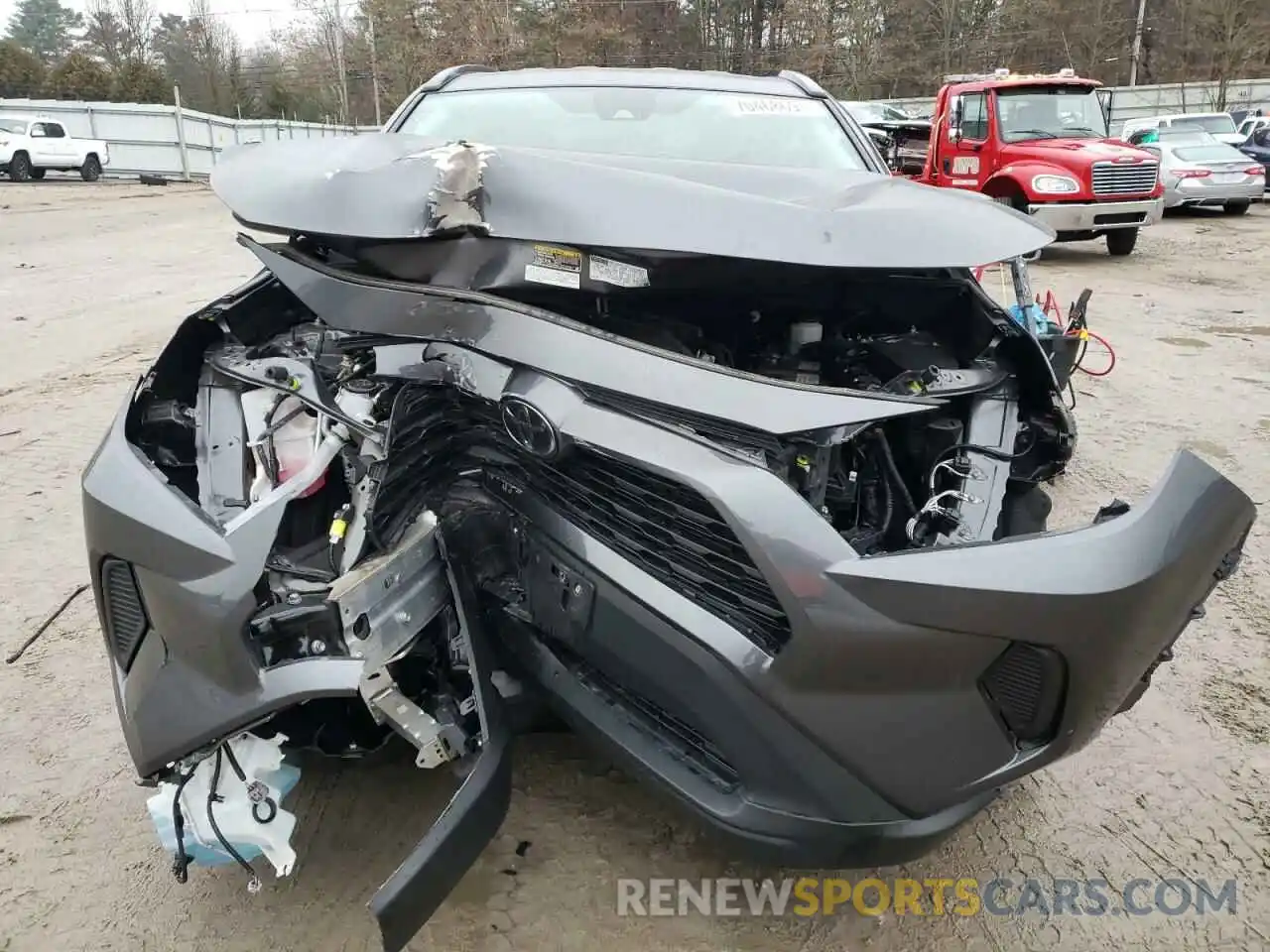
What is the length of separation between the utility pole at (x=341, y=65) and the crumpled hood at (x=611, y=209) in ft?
139

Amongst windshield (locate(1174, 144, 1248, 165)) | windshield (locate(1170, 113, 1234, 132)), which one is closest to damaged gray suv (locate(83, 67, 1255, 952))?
windshield (locate(1174, 144, 1248, 165))

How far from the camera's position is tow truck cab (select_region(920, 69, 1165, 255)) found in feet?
36.6

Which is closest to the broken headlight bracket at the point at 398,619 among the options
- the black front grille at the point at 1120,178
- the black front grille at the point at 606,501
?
the black front grille at the point at 606,501

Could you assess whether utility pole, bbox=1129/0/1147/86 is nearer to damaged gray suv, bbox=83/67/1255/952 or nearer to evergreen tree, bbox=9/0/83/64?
damaged gray suv, bbox=83/67/1255/952

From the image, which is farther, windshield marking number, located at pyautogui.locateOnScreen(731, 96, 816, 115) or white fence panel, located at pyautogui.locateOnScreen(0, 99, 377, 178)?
white fence panel, located at pyautogui.locateOnScreen(0, 99, 377, 178)

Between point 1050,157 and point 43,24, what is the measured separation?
6212 cm

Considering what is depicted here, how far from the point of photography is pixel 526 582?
196 centimetres

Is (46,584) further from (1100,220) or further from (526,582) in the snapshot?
(1100,220)

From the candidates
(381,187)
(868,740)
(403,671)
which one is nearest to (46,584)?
(403,671)

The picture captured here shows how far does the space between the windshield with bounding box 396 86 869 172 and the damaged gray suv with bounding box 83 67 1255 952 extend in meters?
0.94

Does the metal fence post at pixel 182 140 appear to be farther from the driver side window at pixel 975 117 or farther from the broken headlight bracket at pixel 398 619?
the broken headlight bracket at pixel 398 619

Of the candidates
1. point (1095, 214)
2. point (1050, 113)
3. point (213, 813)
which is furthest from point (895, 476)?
point (1050, 113)

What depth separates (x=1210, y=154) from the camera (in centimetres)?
1553

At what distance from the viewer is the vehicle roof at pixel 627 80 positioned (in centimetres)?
353
